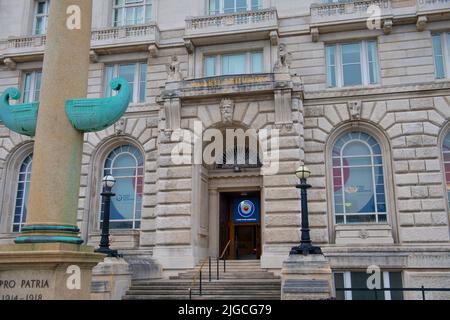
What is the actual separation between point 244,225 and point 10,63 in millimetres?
14874

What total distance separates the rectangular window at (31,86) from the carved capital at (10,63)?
0.69m

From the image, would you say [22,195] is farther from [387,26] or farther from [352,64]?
[387,26]

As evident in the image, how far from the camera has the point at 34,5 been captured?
25.9 meters

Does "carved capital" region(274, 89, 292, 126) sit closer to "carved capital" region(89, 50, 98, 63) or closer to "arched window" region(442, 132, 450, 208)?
"arched window" region(442, 132, 450, 208)

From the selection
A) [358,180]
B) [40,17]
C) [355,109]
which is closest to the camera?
[358,180]

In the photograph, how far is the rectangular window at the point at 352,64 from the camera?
69.6 feet

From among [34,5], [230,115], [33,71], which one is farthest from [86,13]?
[34,5]

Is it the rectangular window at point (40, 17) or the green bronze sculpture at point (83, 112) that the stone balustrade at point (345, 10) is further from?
the green bronze sculpture at point (83, 112)

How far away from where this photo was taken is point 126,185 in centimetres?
2247

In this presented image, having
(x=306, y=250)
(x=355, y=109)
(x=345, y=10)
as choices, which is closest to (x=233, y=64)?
(x=345, y=10)

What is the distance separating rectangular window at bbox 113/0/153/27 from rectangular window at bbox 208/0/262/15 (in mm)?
3288

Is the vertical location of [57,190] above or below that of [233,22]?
below

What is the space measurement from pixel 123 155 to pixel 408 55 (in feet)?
46.1

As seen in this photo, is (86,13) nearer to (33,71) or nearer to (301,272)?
(301,272)
